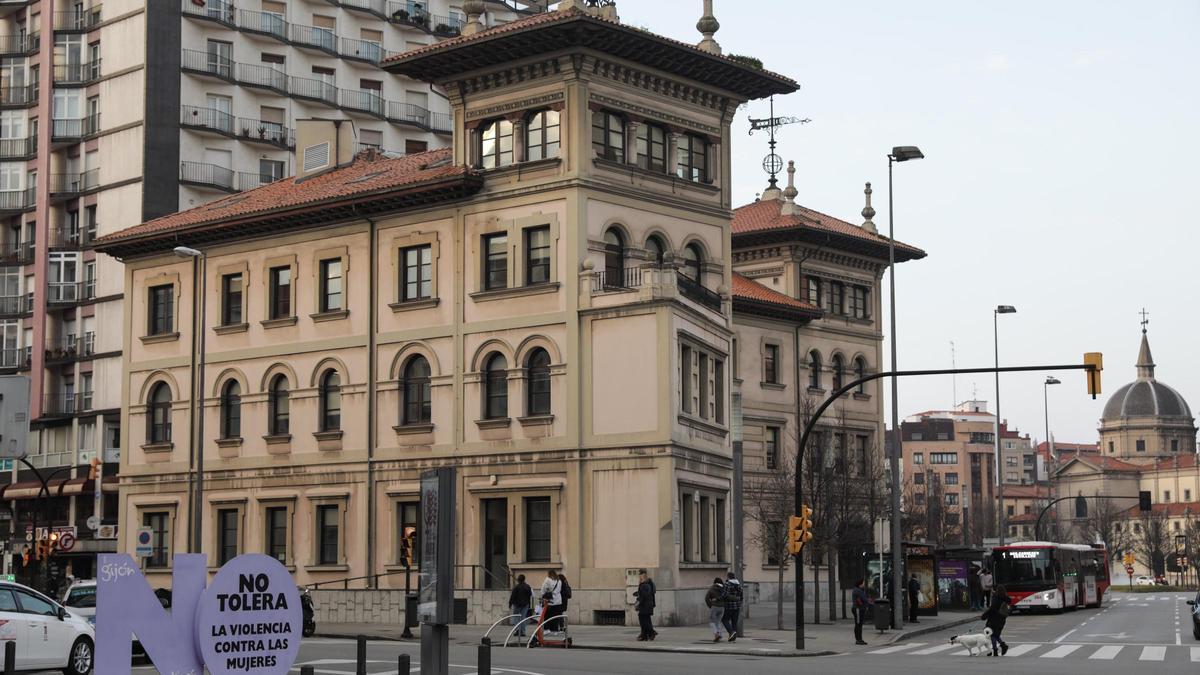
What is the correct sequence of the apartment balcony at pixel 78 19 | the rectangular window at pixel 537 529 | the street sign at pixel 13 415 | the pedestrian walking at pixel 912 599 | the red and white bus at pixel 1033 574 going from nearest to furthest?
the street sign at pixel 13 415 < the rectangular window at pixel 537 529 < the pedestrian walking at pixel 912 599 < the red and white bus at pixel 1033 574 < the apartment balcony at pixel 78 19

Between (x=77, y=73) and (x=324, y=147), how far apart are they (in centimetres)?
2412

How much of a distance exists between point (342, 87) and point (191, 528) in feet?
110

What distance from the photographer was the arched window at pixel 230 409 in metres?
53.8

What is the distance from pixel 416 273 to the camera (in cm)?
4981

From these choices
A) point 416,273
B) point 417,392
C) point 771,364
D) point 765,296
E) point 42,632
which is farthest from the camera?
point 771,364

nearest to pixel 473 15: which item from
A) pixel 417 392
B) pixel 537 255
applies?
pixel 537 255

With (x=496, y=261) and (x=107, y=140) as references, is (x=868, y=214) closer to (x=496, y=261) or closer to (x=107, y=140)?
(x=496, y=261)

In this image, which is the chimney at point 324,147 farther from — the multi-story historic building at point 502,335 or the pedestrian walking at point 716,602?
the pedestrian walking at point 716,602

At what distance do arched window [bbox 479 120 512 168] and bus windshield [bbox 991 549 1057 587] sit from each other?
25.0 m

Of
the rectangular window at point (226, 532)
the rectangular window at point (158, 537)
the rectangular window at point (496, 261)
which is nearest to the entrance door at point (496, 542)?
the rectangular window at point (496, 261)

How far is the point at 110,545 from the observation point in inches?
2756

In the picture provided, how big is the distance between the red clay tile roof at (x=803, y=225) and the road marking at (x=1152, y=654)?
1299 inches

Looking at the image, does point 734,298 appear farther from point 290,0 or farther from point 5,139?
point 5,139

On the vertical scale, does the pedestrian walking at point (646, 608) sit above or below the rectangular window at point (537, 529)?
below
